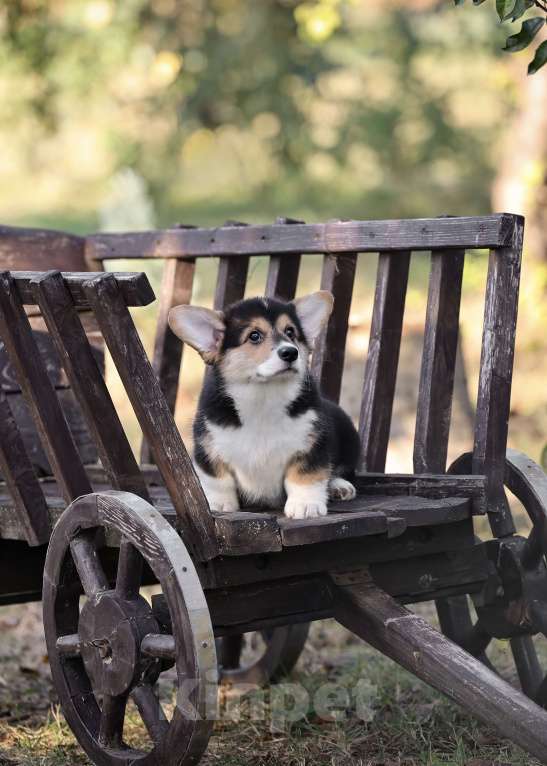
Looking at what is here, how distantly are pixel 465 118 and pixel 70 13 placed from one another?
6.08 metres

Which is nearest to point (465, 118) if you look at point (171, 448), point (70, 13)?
point (70, 13)

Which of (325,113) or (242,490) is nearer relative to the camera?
(242,490)

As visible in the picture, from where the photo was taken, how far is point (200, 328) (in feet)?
11.0

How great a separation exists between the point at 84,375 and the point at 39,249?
1724mm

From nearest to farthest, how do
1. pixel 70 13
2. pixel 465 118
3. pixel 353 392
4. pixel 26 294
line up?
pixel 26 294 → pixel 353 392 → pixel 70 13 → pixel 465 118

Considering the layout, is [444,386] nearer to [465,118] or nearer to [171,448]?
[171,448]

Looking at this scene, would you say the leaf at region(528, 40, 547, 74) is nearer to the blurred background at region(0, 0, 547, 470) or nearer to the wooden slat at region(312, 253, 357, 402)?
the wooden slat at region(312, 253, 357, 402)

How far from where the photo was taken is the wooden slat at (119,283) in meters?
2.96

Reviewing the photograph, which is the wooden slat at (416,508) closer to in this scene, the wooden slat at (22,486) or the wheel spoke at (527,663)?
the wheel spoke at (527,663)

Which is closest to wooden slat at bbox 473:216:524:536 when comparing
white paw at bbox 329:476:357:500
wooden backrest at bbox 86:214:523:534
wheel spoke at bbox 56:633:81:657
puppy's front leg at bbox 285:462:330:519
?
wooden backrest at bbox 86:214:523:534

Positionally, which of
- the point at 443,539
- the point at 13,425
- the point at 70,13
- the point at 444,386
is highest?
the point at 70,13

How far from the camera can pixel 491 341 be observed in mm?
3436

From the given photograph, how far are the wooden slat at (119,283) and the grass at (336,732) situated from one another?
60.4 inches

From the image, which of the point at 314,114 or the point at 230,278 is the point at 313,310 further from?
the point at 314,114
